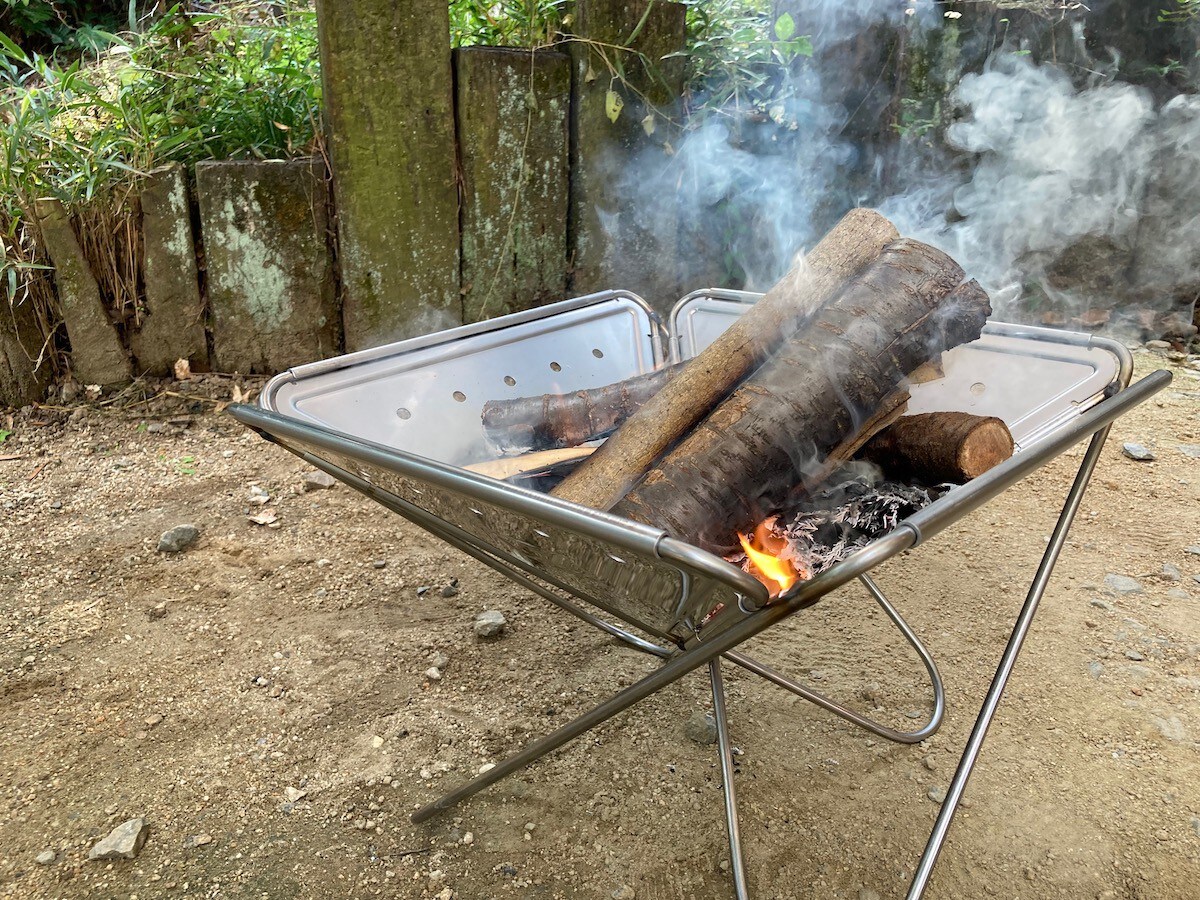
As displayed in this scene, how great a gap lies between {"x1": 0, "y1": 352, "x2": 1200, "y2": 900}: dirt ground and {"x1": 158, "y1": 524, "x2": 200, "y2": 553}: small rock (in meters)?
0.05

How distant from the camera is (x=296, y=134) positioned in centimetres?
306

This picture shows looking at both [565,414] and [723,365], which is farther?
[565,414]

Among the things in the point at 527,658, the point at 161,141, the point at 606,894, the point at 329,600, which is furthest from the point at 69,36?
the point at 606,894

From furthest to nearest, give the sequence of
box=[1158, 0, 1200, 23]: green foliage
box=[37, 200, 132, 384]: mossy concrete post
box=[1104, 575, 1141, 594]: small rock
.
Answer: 1. box=[1158, 0, 1200, 23]: green foliage
2. box=[37, 200, 132, 384]: mossy concrete post
3. box=[1104, 575, 1141, 594]: small rock

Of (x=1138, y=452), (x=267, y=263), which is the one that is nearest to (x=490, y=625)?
(x=267, y=263)

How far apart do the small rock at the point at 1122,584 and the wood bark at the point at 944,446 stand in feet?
4.19

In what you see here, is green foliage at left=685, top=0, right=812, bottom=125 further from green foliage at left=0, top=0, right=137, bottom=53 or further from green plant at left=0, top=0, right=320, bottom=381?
green foliage at left=0, top=0, right=137, bottom=53

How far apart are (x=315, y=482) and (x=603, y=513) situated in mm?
2205

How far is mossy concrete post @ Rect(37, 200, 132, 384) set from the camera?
2859 millimetres

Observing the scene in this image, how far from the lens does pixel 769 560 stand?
59.6 inches

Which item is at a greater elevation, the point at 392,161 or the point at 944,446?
the point at 392,161

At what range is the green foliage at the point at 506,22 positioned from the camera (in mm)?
3000

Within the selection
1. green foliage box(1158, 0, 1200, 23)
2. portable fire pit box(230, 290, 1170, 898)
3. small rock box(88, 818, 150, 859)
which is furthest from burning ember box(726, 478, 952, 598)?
green foliage box(1158, 0, 1200, 23)

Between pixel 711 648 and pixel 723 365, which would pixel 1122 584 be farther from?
pixel 711 648
